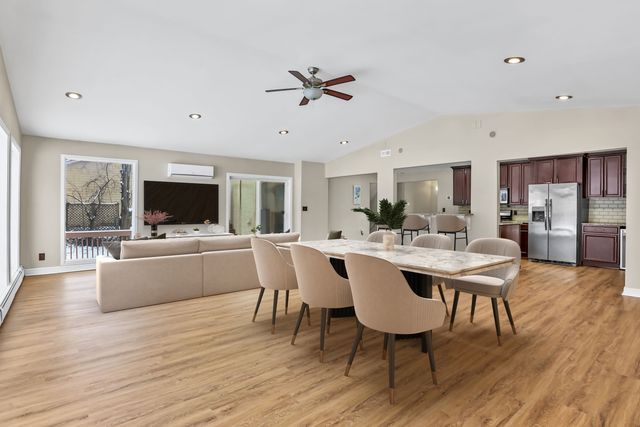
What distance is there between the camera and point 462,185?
8.97 m

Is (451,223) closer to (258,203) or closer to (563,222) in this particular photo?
(563,222)

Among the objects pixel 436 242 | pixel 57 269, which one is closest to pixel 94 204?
pixel 57 269

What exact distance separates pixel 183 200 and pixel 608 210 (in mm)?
8496

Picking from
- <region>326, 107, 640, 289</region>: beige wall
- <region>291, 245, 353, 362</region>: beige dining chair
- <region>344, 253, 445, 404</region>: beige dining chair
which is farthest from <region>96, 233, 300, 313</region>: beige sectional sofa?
<region>326, 107, 640, 289</region>: beige wall

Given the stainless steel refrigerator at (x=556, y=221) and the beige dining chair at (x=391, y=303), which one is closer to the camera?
the beige dining chair at (x=391, y=303)

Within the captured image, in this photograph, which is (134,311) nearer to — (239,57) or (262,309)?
(262,309)

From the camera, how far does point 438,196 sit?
10477 mm

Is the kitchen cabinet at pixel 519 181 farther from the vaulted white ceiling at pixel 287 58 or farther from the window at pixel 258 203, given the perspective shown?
the window at pixel 258 203

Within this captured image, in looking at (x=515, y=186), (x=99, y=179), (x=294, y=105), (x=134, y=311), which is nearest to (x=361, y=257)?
(x=134, y=311)

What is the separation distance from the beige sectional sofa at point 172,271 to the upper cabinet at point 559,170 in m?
5.48

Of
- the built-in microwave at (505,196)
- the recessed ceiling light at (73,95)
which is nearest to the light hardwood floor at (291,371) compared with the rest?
the recessed ceiling light at (73,95)

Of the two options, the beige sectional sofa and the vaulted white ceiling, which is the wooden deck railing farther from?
the beige sectional sofa

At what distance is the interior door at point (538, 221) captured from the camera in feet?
23.4

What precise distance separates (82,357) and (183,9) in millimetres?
2877
